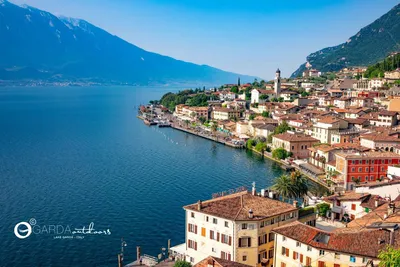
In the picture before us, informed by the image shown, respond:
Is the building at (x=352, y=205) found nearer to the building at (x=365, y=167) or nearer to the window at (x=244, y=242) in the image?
the window at (x=244, y=242)

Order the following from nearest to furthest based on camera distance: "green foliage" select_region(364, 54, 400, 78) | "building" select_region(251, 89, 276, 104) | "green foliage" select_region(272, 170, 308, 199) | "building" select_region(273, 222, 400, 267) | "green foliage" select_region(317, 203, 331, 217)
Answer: "building" select_region(273, 222, 400, 267)
"green foliage" select_region(317, 203, 331, 217)
"green foliage" select_region(272, 170, 308, 199)
"green foliage" select_region(364, 54, 400, 78)
"building" select_region(251, 89, 276, 104)

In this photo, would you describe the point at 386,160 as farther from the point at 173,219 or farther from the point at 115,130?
the point at 115,130

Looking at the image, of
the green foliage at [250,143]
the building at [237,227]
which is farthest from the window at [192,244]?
the green foliage at [250,143]

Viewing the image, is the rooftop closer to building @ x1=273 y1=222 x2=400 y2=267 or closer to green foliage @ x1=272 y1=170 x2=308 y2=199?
building @ x1=273 y1=222 x2=400 y2=267

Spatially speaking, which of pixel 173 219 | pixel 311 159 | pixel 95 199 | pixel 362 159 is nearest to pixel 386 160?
pixel 362 159

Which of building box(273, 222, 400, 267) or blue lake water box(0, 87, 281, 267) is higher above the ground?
building box(273, 222, 400, 267)

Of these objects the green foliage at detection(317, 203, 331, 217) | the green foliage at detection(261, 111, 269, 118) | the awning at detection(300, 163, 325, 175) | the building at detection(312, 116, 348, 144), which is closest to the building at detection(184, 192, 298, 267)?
the green foliage at detection(317, 203, 331, 217)

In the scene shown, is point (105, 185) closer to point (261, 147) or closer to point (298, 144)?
point (261, 147)
